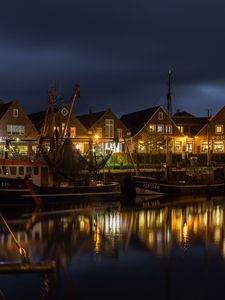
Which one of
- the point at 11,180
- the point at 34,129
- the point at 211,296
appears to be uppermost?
the point at 34,129

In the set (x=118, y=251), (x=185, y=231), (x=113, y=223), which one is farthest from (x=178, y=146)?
(x=118, y=251)

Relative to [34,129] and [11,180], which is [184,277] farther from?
[34,129]

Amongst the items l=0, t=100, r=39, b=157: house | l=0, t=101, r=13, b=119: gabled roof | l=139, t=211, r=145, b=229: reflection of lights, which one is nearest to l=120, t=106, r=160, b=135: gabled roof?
l=0, t=100, r=39, b=157: house

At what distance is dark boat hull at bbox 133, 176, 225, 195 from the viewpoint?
4775 centimetres

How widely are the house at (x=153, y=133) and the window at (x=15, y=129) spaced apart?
1459 centimetres

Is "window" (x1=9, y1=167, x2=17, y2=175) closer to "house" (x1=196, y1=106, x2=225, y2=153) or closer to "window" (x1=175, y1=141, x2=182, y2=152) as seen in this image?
"window" (x1=175, y1=141, x2=182, y2=152)

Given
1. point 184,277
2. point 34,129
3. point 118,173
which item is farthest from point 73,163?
point 184,277

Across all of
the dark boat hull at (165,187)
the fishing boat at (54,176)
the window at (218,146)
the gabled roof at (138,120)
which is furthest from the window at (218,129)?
the fishing boat at (54,176)

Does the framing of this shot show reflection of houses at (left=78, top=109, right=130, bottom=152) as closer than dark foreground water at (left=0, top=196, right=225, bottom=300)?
No

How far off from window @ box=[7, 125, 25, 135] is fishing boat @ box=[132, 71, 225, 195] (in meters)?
16.7

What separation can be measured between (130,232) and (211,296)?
1219cm

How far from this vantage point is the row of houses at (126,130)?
2372 inches

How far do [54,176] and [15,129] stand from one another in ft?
67.4

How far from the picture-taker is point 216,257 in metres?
23.2
